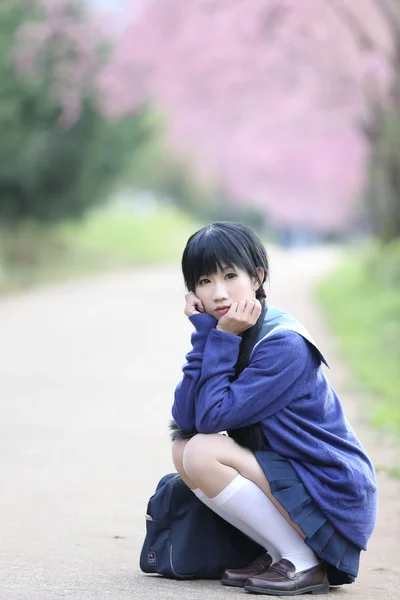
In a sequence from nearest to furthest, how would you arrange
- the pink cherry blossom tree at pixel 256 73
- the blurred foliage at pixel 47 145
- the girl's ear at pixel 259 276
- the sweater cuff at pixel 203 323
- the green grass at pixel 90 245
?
the sweater cuff at pixel 203 323
the girl's ear at pixel 259 276
the pink cherry blossom tree at pixel 256 73
the blurred foliage at pixel 47 145
the green grass at pixel 90 245

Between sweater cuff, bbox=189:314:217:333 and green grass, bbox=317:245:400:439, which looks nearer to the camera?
sweater cuff, bbox=189:314:217:333

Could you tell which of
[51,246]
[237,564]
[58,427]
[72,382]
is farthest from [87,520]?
[51,246]

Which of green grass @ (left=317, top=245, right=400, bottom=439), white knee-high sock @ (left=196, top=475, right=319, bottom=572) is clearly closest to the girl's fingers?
white knee-high sock @ (left=196, top=475, right=319, bottom=572)

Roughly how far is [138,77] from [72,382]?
1085 centimetres

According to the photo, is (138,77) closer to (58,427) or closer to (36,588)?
(58,427)

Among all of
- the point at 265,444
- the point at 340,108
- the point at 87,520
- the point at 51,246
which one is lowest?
the point at 87,520

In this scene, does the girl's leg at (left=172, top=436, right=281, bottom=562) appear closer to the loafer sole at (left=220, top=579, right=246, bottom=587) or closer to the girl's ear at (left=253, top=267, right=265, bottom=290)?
the loafer sole at (left=220, top=579, right=246, bottom=587)

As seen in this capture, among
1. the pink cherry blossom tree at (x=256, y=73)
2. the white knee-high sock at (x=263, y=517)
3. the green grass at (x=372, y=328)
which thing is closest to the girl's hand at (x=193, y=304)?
the white knee-high sock at (x=263, y=517)

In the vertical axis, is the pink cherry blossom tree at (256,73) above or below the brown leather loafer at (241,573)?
above

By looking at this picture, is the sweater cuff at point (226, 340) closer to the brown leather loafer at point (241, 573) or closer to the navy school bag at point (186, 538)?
the navy school bag at point (186, 538)

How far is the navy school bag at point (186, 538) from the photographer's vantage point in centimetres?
356

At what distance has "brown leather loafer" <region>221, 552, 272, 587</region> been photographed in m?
3.48

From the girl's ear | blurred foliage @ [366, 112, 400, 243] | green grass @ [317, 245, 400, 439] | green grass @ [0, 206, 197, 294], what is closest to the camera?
the girl's ear

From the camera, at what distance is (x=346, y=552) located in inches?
134
